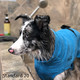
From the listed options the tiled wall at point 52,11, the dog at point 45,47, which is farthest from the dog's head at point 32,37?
the tiled wall at point 52,11

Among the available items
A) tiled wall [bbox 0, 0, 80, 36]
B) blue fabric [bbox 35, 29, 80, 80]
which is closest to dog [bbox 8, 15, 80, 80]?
blue fabric [bbox 35, 29, 80, 80]

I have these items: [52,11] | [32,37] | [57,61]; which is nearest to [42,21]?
[32,37]

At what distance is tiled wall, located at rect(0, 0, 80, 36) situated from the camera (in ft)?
6.64

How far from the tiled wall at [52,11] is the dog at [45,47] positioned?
0.99m

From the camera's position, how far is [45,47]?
3.09ft

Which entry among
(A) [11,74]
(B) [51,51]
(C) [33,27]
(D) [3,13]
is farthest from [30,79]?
(D) [3,13]

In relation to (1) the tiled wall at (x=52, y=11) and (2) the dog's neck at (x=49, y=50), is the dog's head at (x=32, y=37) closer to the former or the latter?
(2) the dog's neck at (x=49, y=50)

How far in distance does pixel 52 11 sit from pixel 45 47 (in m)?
1.38

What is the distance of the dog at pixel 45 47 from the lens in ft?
2.96

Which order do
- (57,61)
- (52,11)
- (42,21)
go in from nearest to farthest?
(42,21)
(57,61)
(52,11)

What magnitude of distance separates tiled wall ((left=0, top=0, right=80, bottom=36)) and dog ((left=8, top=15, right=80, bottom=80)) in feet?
3.26

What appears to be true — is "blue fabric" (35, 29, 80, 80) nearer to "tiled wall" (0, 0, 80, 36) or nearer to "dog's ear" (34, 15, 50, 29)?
"dog's ear" (34, 15, 50, 29)

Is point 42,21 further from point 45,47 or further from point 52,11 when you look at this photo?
point 52,11

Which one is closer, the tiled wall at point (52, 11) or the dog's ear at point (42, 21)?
the dog's ear at point (42, 21)
